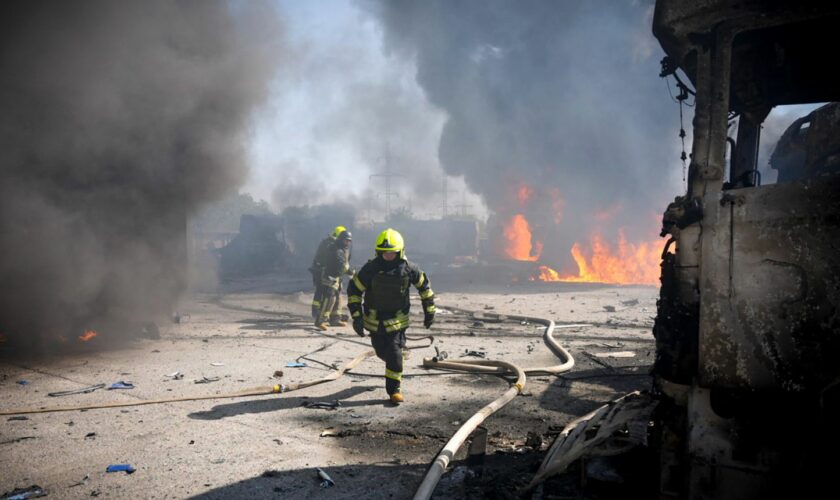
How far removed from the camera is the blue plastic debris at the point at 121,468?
3637mm

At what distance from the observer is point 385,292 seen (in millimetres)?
5594

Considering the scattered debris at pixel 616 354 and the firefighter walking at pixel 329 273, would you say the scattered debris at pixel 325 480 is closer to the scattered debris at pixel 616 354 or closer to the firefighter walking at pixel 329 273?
the scattered debris at pixel 616 354

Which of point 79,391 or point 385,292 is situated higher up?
point 385,292

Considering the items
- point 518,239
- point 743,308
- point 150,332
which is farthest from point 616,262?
point 743,308

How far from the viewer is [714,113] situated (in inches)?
103

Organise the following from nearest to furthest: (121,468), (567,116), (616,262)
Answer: (121,468)
(616,262)
(567,116)

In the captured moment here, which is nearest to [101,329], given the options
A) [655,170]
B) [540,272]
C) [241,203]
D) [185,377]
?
[185,377]

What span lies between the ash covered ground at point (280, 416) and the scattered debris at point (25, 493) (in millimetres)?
52

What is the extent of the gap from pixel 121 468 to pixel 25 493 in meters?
0.54

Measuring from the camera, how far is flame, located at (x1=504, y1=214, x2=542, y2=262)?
99.3 feet

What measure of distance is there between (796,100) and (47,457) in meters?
5.84

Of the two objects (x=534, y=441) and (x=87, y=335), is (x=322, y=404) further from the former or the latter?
(x=87, y=335)

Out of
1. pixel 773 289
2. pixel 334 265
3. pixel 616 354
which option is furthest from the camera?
pixel 334 265

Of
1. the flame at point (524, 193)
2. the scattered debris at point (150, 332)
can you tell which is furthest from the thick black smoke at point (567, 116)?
the scattered debris at point (150, 332)
